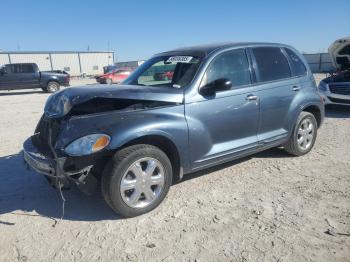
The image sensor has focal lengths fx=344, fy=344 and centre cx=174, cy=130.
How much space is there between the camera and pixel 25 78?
21.2 m

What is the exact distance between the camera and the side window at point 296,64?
5.53 meters

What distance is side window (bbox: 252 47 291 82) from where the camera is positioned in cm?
497

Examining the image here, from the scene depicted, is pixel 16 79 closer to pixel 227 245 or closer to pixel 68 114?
pixel 68 114

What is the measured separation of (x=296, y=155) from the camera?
225 inches

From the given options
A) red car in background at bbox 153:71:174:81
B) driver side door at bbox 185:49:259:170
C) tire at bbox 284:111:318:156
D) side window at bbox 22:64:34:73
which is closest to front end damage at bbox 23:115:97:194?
driver side door at bbox 185:49:259:170

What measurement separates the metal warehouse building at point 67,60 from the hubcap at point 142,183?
46.1m

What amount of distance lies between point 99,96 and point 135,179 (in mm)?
981

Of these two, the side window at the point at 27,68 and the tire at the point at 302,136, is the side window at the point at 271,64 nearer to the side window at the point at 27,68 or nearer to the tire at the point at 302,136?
the tire at the point at 302,136

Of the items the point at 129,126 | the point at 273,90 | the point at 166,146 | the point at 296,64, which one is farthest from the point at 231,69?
the point at 129,126

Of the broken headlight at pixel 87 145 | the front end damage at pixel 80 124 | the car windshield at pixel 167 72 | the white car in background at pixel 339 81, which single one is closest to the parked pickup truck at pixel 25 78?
the white car in background at pixel 339 81

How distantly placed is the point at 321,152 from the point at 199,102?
290 centimetres

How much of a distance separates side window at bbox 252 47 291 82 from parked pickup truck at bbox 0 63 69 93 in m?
19.0

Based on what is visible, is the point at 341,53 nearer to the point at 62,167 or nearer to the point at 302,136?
the point at 302,136

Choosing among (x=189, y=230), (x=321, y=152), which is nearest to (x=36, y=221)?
(x=189, y=230)
